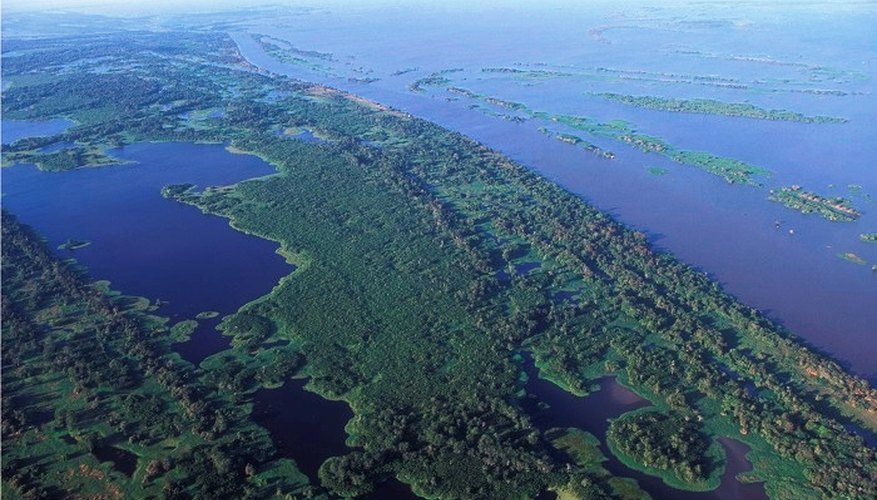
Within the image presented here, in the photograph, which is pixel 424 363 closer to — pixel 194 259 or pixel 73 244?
pixel 194 259

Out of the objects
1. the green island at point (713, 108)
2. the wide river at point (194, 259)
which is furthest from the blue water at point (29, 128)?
the green island at point (713, 108)

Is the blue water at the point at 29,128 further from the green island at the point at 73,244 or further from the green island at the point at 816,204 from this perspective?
the green island at the point at 816,204

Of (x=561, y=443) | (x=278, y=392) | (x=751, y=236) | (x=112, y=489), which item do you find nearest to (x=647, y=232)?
(x=751, y=236)

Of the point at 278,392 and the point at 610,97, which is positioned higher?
the point at 610,97

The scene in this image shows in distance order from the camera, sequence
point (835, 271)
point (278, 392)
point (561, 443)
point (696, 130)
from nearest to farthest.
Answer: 1. point (561, 443)
2. point (278, 392)
3. point (835, 271)
4. point (696, 130)

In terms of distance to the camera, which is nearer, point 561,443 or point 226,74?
point 561,443

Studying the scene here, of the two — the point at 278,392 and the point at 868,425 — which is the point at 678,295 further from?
the point at 278,392

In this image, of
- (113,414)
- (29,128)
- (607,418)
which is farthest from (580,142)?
(29,128)
